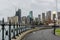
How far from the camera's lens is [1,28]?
340 inches

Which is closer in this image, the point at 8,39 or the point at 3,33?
the point at 3,33

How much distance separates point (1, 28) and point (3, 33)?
9.1 inches

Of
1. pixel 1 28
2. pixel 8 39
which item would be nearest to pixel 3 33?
pixel 1 28

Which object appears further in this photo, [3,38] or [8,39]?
[8,39]

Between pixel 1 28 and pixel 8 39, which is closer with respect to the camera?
pixel 1 28

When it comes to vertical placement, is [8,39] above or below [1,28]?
below

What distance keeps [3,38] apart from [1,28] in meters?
0.48

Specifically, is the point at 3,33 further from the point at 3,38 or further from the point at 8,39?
the point at 8,39

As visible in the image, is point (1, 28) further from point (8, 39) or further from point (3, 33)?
point (8, 39)

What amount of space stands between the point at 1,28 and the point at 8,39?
78.8 inches

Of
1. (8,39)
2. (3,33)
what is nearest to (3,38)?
(3,33)

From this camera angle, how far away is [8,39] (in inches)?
415
